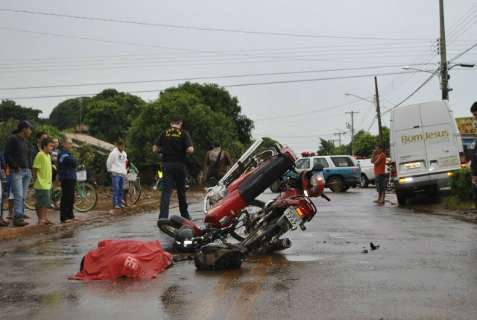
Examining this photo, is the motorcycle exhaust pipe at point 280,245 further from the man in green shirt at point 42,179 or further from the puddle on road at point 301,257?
the man in green shirt at point 42,179

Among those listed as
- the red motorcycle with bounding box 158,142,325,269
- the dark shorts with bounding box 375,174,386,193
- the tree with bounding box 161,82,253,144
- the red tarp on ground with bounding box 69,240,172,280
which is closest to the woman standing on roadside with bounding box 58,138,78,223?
the red motorcycle with bounding box 158,142,325,269

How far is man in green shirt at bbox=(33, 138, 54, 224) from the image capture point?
12.0 m

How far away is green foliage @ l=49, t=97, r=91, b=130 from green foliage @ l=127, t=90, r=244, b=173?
47.9 meters

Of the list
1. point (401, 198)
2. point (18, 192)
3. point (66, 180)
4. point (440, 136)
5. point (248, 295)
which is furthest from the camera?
point (401, 198)

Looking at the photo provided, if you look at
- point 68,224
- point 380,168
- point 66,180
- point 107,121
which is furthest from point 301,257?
point 107,121

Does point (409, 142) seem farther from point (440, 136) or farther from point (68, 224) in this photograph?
point (68, 224)

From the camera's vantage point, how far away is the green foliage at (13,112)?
251ft

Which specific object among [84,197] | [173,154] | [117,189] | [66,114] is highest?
[66,114]

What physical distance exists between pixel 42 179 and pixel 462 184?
33.6ft

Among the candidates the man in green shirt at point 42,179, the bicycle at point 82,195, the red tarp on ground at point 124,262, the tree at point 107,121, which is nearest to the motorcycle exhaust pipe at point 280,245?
the red tarp on ground at point 124,262

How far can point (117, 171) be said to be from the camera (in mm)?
16953

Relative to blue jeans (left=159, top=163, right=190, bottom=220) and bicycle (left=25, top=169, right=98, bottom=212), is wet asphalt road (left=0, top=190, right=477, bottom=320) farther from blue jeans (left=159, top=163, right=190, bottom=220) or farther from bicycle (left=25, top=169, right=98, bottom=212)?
bicycle (left=25, top=169, right=98, bottom=212)

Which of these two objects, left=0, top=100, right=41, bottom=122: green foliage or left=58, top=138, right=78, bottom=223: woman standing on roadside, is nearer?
left=58, top=138, right=78, bottom=223: woman standing on roadside

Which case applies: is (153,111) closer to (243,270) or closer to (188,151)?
(188,151)
